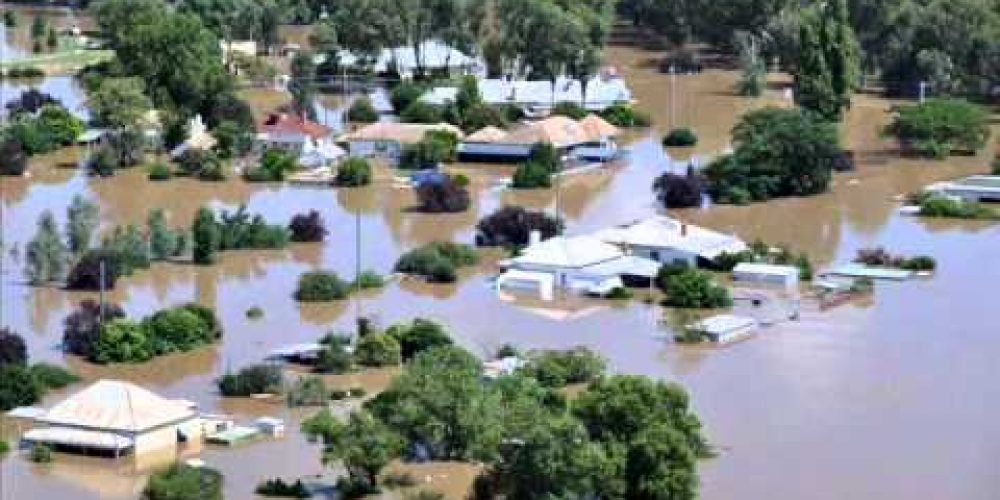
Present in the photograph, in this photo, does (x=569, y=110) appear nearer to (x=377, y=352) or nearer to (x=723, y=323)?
(x=723, y=323)

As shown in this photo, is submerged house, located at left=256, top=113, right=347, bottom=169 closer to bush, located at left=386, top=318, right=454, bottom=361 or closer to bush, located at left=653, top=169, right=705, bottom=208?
bush, located at left=653, top=169, right=705, bottom=208

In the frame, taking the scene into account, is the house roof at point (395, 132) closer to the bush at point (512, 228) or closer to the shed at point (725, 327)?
the bush at point (512, 228)

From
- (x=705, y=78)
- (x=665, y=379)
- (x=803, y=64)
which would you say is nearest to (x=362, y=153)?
(x=803, y=64)

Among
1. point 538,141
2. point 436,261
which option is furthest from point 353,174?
point 436,261

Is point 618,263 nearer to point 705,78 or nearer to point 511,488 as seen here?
point 511,488

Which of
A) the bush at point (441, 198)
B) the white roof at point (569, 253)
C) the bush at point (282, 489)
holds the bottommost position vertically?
the bush at point (282, 489)

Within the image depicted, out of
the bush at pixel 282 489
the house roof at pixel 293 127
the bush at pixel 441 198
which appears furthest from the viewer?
the house roof at pixel 293 127

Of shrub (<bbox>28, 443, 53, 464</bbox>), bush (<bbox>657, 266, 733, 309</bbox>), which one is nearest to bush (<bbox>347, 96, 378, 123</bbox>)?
bush (<bbox>657, 266, 733, 309</bbox>)

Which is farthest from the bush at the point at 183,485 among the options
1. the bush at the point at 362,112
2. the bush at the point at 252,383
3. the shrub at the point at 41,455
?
the bush at the point at 362,112
